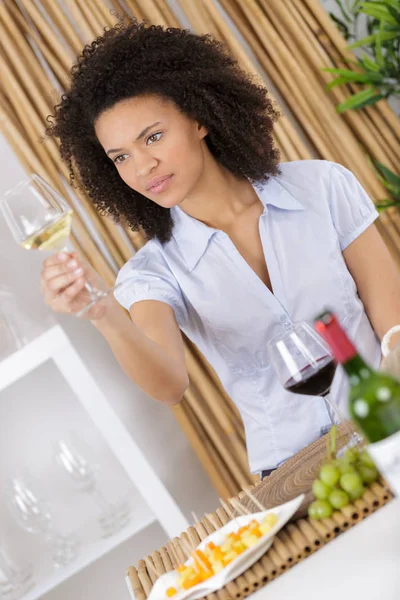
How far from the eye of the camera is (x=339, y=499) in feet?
3.19

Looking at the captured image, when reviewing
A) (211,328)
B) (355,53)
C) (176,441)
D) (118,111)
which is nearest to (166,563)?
(211,328)

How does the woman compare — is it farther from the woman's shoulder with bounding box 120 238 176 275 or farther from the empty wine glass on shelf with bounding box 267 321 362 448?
the empty wine glass on shelf with bounding box 267 321 362 448

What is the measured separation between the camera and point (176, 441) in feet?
7.86

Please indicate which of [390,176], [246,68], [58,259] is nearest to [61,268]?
[58,259]

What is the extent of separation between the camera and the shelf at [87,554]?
1980mm

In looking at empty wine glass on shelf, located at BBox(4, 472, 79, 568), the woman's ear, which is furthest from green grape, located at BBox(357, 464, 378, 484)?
empty wine glass on shelf, located at BBox(4, 472, 79, 568)

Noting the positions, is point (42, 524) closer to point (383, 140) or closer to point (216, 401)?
point (216, 401)

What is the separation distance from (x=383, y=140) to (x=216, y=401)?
1123 millimetres

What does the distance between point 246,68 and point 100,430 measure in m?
1.29

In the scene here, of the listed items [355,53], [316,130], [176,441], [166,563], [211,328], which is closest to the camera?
[166,563]

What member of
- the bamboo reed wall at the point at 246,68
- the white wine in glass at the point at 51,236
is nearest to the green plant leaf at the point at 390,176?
the bamboo reed wall at the point at 246,68

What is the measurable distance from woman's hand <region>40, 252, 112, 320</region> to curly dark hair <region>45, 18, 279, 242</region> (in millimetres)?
730

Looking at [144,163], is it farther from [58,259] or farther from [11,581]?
[11,581]

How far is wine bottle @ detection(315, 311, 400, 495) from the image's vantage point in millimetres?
689
